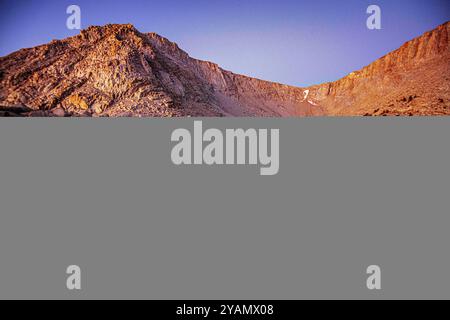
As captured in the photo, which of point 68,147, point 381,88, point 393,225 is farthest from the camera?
point 381,88

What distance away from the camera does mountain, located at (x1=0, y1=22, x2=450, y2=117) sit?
21.5m

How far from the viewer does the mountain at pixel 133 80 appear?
2153cm

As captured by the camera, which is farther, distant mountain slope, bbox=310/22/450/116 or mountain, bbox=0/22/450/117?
distant mountain slope, bbox=310/22/450/116

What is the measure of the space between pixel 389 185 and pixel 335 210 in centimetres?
96

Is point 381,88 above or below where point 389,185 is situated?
above

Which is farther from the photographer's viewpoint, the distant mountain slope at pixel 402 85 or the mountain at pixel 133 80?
the distant mountain slope at pixel 402 85

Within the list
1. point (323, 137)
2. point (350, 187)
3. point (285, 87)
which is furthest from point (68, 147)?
point (285, 87)

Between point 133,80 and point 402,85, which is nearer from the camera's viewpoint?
point 133,80

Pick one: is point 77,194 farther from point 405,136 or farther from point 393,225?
point 405,136

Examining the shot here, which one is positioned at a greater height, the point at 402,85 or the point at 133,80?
the point at 402,85

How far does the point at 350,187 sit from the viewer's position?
5.96 m

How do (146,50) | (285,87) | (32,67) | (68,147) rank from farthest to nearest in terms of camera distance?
(285,87) < (146,50) < (32,67) < (68,147)

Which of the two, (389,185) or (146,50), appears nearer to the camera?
(389,185)

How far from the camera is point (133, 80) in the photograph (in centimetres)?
2328
